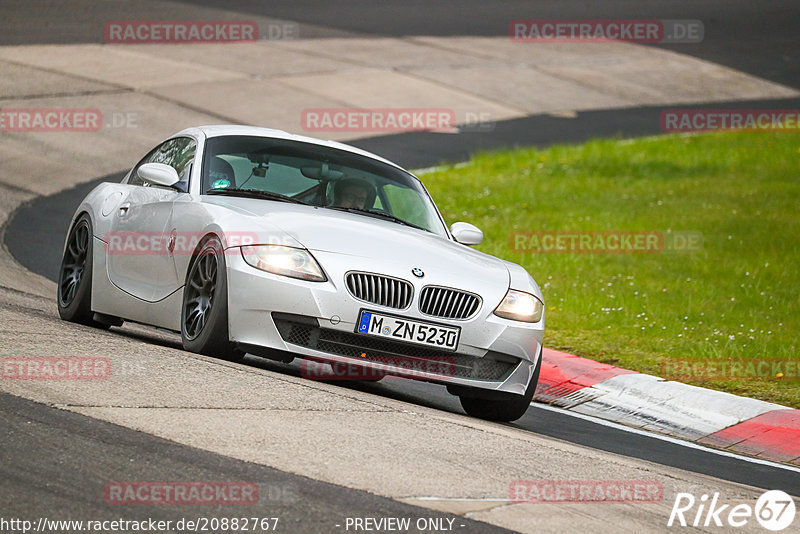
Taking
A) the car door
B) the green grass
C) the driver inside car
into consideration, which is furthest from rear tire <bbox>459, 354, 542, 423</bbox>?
the green grass

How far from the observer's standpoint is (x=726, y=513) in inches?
220

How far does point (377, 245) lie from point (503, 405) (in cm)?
132

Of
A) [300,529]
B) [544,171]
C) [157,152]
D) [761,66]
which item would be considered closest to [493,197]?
[544,171]

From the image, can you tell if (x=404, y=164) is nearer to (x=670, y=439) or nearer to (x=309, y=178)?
(x=309, y=178)

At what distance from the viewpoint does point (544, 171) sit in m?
20.5

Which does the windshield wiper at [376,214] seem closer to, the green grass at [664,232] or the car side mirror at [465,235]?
the car side mirror at [465,235]

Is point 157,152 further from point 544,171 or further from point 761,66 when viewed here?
point 761,66

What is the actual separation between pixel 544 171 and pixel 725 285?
24.3ft

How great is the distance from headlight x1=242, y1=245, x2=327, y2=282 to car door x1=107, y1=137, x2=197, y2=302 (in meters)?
0.80

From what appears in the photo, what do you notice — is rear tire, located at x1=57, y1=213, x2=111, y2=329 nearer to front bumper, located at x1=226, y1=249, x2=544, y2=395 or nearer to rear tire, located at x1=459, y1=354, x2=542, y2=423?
front bumper, located at x1=226, y1=249, x2=544, y2=395

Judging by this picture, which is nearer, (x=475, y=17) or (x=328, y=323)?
(x=328, y=323)

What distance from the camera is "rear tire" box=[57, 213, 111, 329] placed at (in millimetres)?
8812

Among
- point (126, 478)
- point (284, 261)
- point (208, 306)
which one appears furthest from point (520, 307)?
point (126, 478)

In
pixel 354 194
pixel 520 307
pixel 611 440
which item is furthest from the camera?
pixel 354 194
